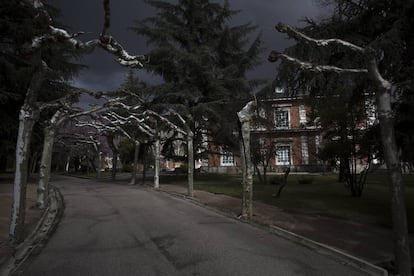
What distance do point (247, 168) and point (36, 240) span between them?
22.2 ft

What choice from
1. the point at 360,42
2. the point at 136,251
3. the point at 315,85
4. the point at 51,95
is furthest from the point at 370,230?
the point at 51,95

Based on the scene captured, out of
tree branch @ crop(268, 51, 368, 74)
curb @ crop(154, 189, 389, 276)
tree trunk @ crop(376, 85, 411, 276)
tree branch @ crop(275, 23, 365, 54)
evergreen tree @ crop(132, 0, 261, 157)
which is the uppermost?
evergreen tree @ crop(132, 0, 261, 157)

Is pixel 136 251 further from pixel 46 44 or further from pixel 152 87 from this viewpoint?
pixel 152 87

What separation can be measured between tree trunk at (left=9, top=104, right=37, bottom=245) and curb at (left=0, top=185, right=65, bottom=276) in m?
0.30

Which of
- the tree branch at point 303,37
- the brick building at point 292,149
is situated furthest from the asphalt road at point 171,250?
the brick building at point 292,149

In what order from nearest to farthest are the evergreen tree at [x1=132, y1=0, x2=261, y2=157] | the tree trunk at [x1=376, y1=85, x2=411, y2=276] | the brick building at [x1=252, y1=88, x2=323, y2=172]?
the tree trunk at [x1=376, y1=85, x2=411, y2=276]
the evergreen tree at [x1=132, y1=0, x2=261, y2=157]
the brick building at [x1=252, y1=88, x2=323, y2=172]

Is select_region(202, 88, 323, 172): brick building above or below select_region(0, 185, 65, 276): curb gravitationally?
above

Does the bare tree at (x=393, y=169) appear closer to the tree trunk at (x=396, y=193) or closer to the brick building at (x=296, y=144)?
the tree trunk at (x=396, y=193)

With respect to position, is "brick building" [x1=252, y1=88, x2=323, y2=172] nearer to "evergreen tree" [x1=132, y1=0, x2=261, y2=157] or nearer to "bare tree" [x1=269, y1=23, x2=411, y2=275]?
"evergreen tree" [x1=132, y1=0, x2=261, y2=157]

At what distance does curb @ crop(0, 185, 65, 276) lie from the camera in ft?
21.9

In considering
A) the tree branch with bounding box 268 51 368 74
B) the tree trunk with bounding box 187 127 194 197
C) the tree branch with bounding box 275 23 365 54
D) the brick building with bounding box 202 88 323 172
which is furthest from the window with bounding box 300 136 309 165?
the tree branch with bounding box 275 23 365 54

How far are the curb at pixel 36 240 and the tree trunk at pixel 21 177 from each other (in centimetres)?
30

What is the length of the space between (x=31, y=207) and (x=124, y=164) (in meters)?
56.0

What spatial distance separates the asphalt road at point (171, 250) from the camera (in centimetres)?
622
